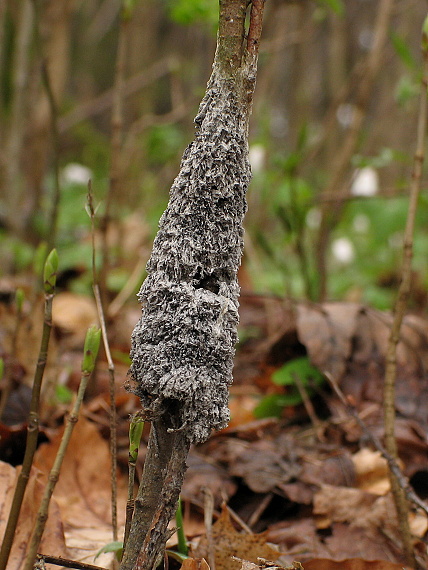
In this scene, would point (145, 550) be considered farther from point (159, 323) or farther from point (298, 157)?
point (298, 157)

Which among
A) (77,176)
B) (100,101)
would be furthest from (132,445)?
(77,176)

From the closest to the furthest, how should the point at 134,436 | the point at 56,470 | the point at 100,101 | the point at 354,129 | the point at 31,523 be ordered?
the point at 56,470, the point at 134,436, the point at 31,523, the point at 354,129, the point at 100,101

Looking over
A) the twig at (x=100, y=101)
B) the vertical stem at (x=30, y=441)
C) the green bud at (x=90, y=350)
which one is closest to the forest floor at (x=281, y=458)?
the vertical stem at (x=30, y=441)

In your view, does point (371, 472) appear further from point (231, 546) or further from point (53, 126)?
point (53, 126)

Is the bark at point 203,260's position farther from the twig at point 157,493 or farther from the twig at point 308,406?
the twig at point 308,406

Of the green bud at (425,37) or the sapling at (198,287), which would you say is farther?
the green bud at (425,37)

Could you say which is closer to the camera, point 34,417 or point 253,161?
point 34,417

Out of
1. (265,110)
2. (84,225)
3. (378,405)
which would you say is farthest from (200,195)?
(84,225)
